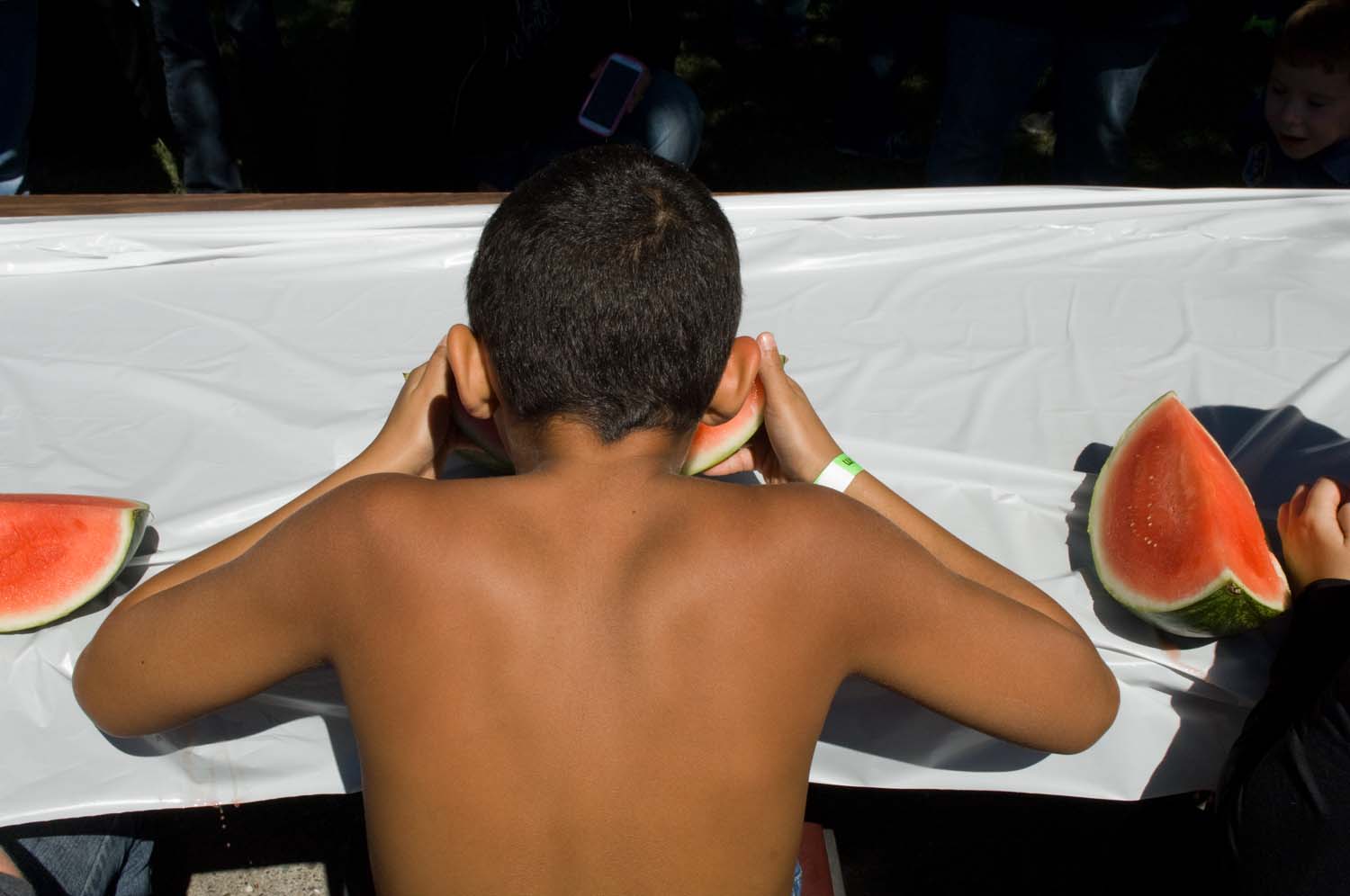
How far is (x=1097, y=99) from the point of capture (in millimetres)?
3387

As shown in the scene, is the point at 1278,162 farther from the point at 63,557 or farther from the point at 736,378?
the point at 63,557

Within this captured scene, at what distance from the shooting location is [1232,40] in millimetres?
4672

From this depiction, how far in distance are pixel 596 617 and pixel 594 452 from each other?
0.20 metres

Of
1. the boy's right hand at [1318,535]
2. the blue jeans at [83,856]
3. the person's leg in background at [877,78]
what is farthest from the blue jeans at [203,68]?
the boy's right hand at [1318,535]

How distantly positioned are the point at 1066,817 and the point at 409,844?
62.7 inches

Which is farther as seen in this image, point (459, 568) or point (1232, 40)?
point (1232, 40)

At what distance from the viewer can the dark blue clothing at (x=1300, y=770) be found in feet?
4.02

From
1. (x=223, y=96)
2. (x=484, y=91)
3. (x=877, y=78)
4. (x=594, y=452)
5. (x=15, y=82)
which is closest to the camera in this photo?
(x=594, y=452)

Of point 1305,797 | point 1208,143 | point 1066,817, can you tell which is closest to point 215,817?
point 1066,817

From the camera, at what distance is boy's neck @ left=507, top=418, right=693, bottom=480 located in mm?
1141

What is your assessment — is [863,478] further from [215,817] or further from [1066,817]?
[215,817]

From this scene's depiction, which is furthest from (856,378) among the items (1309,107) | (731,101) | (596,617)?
(731,101)

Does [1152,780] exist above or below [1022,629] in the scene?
below

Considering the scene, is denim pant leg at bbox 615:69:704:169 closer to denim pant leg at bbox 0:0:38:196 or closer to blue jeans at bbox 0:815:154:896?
denim pant leg at bbox 0:0:38:196
